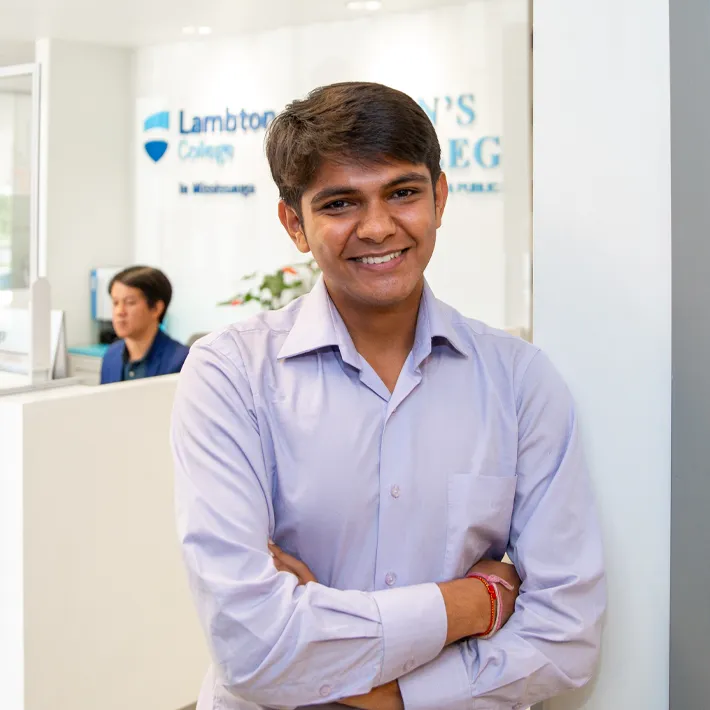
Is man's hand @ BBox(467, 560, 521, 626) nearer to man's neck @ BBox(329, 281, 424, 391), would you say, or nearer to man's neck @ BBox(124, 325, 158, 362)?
man's neck @ BBox(329, 281, 424, 391)

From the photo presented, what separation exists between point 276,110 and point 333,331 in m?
6.07

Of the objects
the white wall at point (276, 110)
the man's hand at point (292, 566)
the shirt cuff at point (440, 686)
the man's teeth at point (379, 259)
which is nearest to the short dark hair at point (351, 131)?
the man's teeth at point (379, 259)

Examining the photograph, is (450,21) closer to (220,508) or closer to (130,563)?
(130,563)

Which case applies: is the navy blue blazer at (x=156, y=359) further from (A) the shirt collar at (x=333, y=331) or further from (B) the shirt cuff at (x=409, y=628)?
(B) the shirt cuff at (x=409, y=628)

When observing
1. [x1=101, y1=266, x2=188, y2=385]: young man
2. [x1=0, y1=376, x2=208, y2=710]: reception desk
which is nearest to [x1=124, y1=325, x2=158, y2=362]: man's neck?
[x1=101, y1=266, x2=188, y2=385]: young man

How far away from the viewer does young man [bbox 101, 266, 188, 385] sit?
13.8ft

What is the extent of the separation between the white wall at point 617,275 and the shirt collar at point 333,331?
16 cm

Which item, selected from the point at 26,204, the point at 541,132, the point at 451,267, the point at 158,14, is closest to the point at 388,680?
the point at 541,132

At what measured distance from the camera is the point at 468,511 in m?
1.31

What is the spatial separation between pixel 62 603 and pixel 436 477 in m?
1.92

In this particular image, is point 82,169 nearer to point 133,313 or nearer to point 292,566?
point 133,313

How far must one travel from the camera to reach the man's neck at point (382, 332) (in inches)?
55.1

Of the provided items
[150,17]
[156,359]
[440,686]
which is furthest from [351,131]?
[150,17]

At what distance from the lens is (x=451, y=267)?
629 cm
